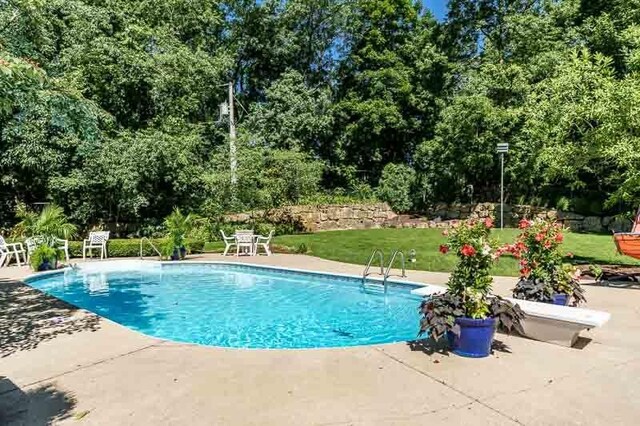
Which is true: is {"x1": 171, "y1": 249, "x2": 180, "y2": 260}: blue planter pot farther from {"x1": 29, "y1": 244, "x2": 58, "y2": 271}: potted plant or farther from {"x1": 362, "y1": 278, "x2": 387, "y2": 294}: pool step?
{"x1": 362, "y1": 278, "x2": 387, "y2": 294}: pool step

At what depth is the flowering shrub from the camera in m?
4.17

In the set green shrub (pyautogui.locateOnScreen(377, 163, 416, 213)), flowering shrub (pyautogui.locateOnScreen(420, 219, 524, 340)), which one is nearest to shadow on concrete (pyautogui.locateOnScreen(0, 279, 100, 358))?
flowering shrub (pyautogui.locateOnScreen(420, 219, 524, 340))

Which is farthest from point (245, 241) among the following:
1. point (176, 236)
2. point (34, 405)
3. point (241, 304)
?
point (34, 405)

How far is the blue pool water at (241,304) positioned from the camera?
22.0 ft

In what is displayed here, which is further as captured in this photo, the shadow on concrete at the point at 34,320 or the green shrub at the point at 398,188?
the green shrub at the point at 398,188

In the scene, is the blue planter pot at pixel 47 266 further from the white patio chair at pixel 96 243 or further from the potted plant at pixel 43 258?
the white patio chair at pixel 96 243

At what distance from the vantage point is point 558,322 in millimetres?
4469

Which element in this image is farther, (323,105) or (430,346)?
(323,105)

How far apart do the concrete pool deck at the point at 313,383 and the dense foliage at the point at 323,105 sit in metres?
3.57

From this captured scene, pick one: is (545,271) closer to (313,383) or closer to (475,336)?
(475,336)

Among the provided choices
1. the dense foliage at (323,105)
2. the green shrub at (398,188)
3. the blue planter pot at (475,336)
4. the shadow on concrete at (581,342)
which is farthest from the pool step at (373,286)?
the green shrub at (398,188)

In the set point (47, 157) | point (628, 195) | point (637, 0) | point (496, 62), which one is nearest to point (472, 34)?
point (496, 62)

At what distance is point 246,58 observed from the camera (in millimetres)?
26703

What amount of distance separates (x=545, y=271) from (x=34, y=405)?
5526 mm
